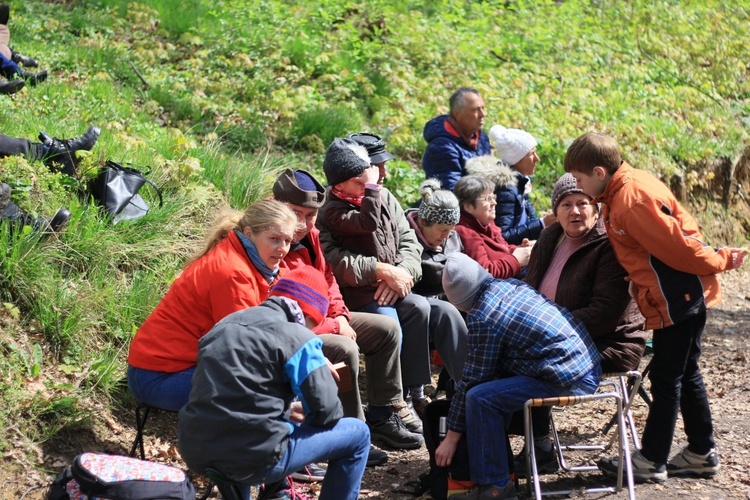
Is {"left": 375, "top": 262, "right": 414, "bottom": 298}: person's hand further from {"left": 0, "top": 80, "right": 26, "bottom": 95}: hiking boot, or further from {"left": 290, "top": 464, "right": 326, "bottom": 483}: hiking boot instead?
{"left": 0, "top": 80, "right": 26, "bottom": 95}: hiking boot

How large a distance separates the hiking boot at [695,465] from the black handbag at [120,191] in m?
3.88

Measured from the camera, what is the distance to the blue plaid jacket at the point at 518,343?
4.04 metres

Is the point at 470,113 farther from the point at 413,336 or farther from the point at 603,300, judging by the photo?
the point at 603,300

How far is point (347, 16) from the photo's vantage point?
12172mm

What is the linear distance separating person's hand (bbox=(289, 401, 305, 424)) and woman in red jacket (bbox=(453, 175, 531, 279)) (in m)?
2.55

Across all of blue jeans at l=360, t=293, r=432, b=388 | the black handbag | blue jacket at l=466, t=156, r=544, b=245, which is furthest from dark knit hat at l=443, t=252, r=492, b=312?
the black handbag

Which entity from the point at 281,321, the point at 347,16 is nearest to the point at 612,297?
the point at 281,321

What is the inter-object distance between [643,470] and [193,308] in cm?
260

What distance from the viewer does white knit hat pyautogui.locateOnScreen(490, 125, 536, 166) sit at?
6.84 meters

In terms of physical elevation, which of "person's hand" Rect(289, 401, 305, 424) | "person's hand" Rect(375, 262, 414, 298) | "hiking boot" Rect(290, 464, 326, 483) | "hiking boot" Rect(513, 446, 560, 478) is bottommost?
"hiking boot" Rect(290, 464, 326, 483)

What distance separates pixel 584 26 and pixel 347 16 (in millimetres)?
4257

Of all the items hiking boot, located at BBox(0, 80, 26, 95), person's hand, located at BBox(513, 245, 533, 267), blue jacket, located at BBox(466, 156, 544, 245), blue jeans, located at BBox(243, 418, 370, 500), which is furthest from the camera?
hiking boot, located at BBox(0, 80, 26, 95)

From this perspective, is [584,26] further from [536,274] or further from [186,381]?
[186,381]

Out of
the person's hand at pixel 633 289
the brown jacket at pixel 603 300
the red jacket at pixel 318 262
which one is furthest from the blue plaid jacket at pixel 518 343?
the red jacket at pixel 318 262
